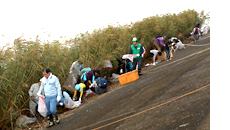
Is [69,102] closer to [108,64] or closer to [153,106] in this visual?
[153,106]

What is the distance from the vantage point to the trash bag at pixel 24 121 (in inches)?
265

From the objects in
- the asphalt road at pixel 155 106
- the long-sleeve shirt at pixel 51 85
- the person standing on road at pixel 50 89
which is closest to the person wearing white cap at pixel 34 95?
the person standing on road at pixel 50 89

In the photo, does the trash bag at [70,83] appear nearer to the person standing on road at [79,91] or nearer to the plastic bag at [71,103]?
the person standing on road at [79,91]

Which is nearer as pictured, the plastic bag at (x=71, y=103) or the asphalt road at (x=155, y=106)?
the asphalt road at (x=155, y=106)

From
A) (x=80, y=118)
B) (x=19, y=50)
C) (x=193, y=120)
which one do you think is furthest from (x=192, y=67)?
(x=19, y=50)

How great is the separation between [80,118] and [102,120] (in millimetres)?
978

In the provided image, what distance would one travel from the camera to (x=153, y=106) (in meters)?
6.16

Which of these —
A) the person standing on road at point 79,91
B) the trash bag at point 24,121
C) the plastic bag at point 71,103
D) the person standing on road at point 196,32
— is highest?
the person standing on road at point 196,32

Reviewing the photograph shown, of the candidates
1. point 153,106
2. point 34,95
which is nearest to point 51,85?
point 34,95

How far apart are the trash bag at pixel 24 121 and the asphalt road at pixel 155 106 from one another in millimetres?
1099

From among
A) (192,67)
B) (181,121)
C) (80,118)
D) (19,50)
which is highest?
(19,50)

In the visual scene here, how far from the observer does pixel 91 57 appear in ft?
34.3

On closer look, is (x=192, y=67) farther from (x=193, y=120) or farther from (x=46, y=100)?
(x=46, y=100)

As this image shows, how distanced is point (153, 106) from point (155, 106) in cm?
7
